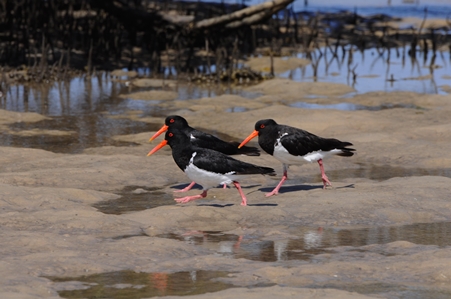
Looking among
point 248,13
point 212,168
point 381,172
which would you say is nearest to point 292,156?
point 212,168

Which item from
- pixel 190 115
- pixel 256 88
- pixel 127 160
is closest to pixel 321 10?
pixel 256 88

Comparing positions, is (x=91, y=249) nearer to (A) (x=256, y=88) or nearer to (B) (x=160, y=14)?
(A) (x=256, y=88)

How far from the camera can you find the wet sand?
5.61 meters

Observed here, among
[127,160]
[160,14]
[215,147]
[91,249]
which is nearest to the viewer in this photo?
[91,249]

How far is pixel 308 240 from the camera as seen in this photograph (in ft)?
22.3

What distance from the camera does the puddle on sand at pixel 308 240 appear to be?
6359mm

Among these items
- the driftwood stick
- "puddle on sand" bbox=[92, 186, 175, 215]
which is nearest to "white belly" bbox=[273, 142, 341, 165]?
"puddle on sand" bbox=[92, 186, 175, 215]

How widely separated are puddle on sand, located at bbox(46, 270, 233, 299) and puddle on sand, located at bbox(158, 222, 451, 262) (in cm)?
69

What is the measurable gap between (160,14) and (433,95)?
739 cm

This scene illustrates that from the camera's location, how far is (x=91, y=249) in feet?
20.5

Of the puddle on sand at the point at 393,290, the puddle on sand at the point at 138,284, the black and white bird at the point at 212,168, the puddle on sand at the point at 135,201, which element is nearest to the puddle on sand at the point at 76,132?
the puddle on sand at the point at 135,201

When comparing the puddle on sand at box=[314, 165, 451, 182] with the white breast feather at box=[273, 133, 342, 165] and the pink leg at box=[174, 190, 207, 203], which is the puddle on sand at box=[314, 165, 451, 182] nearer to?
the white breast feather at box=[273, 133, 342, 165]

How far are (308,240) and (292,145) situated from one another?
1.98 metres

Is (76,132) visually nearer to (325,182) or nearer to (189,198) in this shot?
(189,198)
